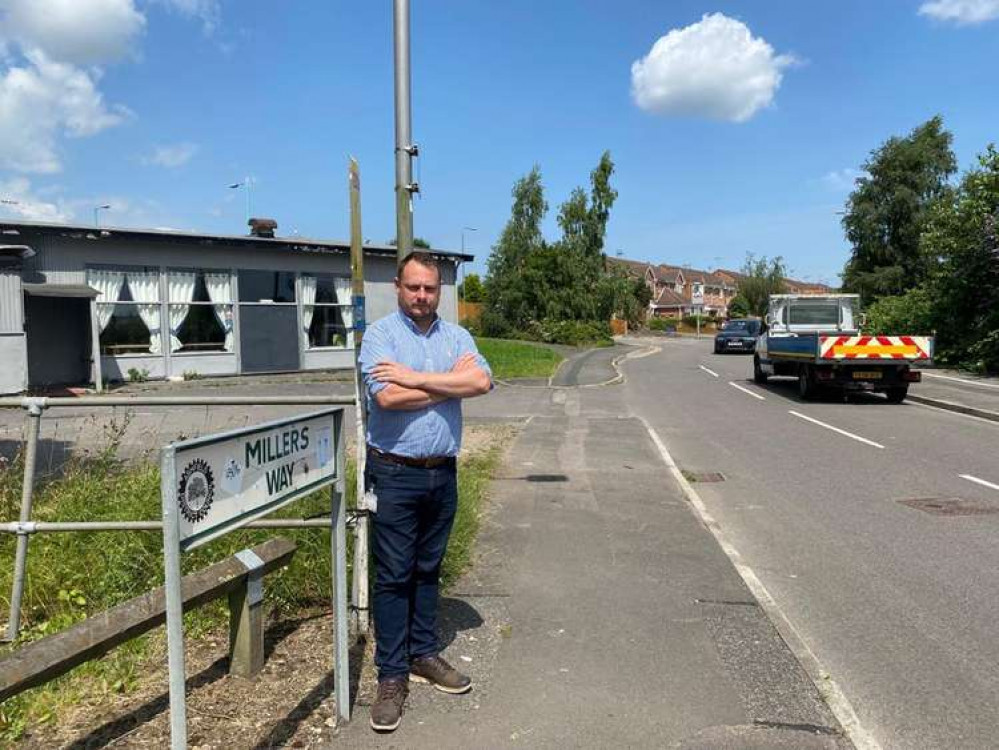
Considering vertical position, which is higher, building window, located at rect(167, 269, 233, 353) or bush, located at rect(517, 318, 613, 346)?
building window, located at rect(167, 269, 233, 353)

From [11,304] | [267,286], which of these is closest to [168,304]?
[267,286]

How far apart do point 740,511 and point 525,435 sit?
526 cm

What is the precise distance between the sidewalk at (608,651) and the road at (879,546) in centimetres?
35

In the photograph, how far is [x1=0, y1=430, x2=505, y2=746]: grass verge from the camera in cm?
353

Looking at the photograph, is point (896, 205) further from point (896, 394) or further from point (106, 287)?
point (106, 287)

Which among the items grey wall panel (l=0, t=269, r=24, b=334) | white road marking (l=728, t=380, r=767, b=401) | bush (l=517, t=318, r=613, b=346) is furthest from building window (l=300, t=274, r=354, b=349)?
bush (l=517, t=318, r=613, b=346)

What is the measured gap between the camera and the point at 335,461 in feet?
10.5

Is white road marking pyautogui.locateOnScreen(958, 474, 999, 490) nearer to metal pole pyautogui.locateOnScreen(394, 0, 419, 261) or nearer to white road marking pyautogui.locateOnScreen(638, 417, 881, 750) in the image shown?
white road marking pyautogui.locateOnScreen(638, 417, 881, 750)

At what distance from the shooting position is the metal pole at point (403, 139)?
502 cm

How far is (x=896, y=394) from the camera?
56.4ft

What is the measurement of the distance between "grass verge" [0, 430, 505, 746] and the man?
116 centimetres

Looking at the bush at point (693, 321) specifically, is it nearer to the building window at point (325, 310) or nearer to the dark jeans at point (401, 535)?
the building window at point (325, 310)

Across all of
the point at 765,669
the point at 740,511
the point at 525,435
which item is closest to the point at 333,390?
the point at 525,435

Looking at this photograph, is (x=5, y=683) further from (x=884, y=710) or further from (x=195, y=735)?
(x=884, y=710)
